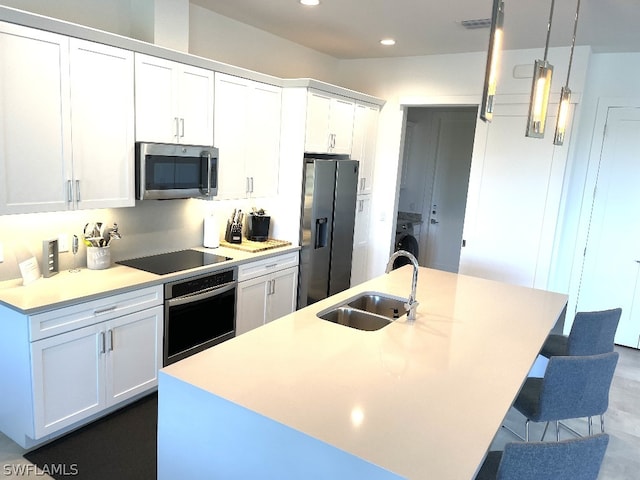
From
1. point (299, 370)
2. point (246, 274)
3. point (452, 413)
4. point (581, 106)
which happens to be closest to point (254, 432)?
point (299, 370)

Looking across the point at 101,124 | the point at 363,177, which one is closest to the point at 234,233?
the point at 101,124

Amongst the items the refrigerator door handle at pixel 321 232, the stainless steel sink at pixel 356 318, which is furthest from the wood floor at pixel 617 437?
the refrigerator door handle at pixel 321 232

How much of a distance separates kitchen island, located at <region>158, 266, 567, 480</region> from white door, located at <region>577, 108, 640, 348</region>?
2.78 metres

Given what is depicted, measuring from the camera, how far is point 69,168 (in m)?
2.69

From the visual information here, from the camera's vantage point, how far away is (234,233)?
4.10m

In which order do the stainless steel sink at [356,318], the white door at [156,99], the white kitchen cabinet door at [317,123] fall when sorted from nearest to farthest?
the stainless steel sink at [356,318]
the white door at [156,99]
the white kitchen cabinet door at [317,123]

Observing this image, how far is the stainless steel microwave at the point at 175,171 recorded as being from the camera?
10.0ft

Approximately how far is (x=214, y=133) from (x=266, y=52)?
1.31 meters

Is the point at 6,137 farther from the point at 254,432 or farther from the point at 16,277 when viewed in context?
the point at 254,432

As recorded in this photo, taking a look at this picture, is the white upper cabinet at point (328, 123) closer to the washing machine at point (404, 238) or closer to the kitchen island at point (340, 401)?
the washing machine at point (404, 238)

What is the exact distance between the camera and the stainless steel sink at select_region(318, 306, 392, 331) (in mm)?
2619

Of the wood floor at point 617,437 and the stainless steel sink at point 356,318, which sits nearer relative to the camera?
the wood floor at point 617,437

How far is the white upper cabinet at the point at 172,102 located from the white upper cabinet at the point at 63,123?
4.0 inches

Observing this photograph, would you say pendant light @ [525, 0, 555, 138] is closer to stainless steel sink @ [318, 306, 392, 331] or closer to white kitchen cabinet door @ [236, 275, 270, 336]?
stainless steel sink @ [318, 306, 392, 331]
